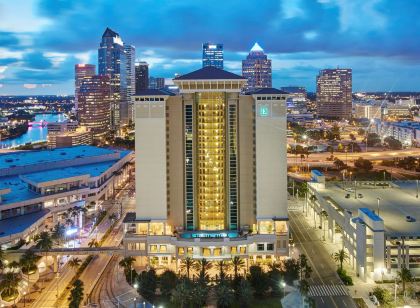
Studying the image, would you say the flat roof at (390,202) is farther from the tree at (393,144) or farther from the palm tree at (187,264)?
the tree at (393,144)

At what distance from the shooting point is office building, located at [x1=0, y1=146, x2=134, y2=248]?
7200cm

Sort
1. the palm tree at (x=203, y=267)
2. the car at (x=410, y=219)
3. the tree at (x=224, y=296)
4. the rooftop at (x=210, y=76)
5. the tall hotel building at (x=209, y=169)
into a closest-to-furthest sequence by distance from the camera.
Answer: the tree at (x=224, y=296), the palm tree at (x=203, y=267), the tall hotel building at (x=209, y=169), the car at (x=410, y=219), the rooftop at (x=210, y=76)

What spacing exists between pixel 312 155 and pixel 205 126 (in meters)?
92.8

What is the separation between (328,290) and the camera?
52.4 metres

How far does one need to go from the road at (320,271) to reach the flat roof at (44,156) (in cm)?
6116

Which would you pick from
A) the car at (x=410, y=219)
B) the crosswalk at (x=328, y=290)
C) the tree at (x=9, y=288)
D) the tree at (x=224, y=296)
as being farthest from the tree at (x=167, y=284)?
the car at (x=410, y=219)

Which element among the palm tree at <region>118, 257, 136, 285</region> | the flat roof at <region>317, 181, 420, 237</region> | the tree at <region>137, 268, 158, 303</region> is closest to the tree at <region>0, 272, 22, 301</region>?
the palm tree at <region>118, 257, 136, 285</region>

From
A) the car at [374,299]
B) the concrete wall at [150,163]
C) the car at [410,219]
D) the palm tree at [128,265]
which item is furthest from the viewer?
the concrete wall at [150,163]

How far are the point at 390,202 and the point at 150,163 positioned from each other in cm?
3915

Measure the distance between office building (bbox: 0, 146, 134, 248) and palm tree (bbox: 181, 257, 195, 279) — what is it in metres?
25.0

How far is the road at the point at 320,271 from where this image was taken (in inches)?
1962

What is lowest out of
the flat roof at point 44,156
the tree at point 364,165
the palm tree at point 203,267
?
the palm tree at point 203,267

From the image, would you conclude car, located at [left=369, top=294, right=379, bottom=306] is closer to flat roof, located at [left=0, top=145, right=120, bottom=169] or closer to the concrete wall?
the concrete wall

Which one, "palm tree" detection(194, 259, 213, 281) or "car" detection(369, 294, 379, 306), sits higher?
"palm tree" detection(194, 259, 213, 281)
